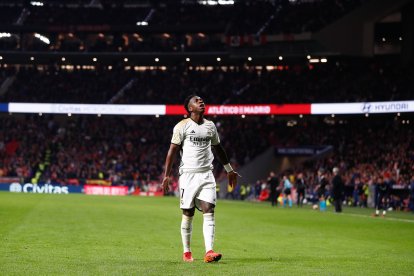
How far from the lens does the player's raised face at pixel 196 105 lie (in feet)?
38.6

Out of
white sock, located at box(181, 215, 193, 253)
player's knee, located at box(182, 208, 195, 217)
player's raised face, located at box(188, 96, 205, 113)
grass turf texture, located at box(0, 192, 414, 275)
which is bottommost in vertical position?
grass turf texture, located at box(0, 192, 414, 275)

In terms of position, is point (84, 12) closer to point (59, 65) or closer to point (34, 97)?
point (59, 65)

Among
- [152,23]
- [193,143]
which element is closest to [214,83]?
[152,23]

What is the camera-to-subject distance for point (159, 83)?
6756cm

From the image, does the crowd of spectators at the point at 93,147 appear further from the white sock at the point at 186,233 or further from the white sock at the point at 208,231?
Result: the white sock at the point at 208,231

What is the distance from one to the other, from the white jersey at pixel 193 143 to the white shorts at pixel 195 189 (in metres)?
0.11

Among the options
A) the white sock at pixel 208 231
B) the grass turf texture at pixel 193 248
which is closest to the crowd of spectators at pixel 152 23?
the grass turf texture at pixel 193 248

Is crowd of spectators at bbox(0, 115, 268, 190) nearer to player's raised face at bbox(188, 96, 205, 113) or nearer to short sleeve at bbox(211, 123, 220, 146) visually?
short sleeve at bbox(211, 123, 220, 146)

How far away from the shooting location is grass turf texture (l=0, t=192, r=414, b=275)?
10.7 metres

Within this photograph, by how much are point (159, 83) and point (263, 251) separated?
2127 inches

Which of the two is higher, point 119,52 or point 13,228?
point 119,52

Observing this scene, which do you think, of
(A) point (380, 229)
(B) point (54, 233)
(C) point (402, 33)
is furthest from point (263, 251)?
(C) point (402, 33)

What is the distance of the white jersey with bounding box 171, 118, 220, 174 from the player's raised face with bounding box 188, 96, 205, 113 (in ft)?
0.70

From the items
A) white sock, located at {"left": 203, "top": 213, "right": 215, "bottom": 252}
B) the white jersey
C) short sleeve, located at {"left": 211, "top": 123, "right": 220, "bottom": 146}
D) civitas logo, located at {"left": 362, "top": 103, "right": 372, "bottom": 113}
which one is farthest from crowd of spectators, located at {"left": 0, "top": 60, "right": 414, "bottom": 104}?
white sock, located at {"left": 203, "top": 213, "right": 215, "bottom": 252}
